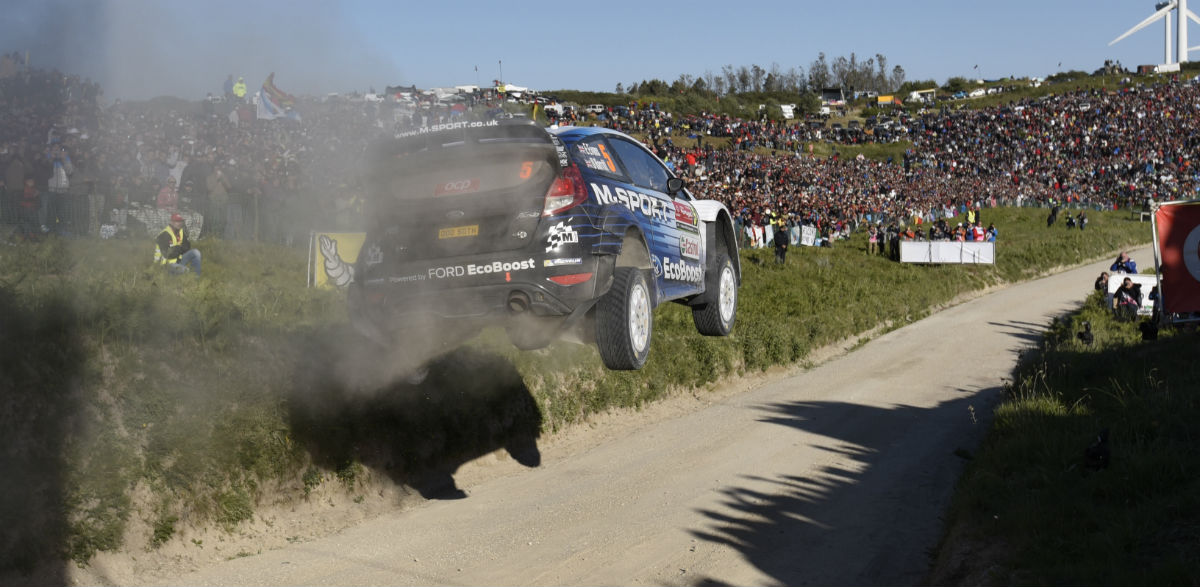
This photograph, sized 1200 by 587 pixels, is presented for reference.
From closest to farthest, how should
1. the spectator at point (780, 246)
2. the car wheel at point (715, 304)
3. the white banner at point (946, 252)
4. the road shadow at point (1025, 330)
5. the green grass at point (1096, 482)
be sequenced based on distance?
the green grass at point (1096, 482), the car wheel at point (715, 304), the spectator at point (780, 246), the road shadow at point (1025, 330), the white banner at point (946, 252)

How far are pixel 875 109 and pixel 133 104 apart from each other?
358 feet

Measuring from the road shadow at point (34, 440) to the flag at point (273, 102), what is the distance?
21.1ft

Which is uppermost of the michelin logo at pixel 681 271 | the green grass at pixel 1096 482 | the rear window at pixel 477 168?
the rear window at pixel 477 168

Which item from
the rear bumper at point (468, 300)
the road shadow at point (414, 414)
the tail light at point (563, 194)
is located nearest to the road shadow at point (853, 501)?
the road shadow at point (414, 414)

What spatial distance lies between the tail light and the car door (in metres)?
1.27

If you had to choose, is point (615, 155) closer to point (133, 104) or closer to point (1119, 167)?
point (133, 104)

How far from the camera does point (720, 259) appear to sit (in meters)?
Answer: 11.0

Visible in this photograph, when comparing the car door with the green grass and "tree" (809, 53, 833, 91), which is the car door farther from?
"tree" (809, 53, 833, 91)

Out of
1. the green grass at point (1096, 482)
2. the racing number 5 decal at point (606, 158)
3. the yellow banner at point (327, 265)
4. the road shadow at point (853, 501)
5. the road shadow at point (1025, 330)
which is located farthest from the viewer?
the road shadow at point (1025, 330)

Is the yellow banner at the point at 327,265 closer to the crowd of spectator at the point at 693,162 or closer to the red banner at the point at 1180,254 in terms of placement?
the crowd of spectator at the point at 693,162

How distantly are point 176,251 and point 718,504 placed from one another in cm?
1076

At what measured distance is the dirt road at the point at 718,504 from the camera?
1459cm

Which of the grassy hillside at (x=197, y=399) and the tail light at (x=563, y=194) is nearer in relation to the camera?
the tail light at (x=563, y=194)

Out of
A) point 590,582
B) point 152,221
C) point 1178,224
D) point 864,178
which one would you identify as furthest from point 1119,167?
point 152,221
